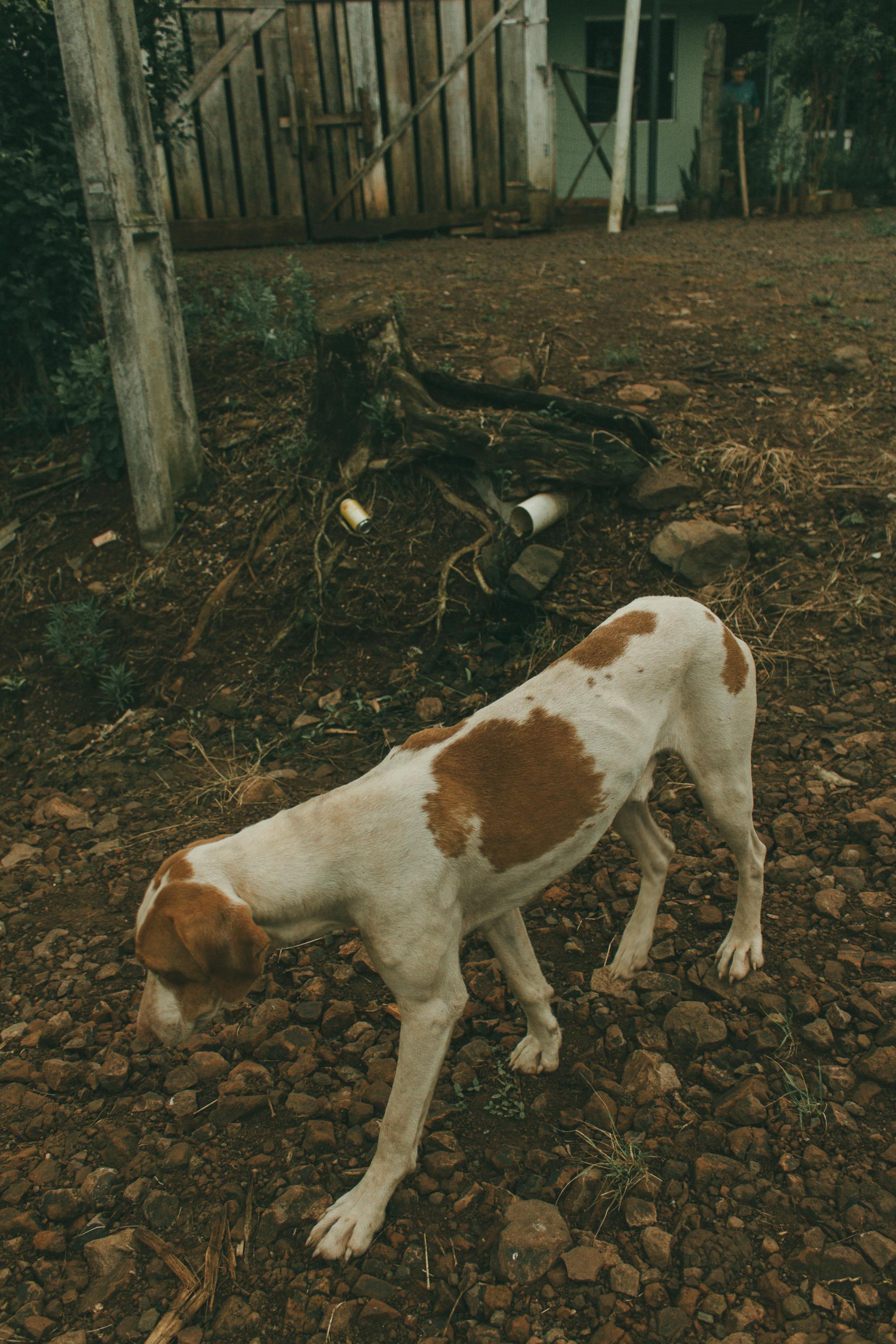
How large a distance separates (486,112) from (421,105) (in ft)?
2.12

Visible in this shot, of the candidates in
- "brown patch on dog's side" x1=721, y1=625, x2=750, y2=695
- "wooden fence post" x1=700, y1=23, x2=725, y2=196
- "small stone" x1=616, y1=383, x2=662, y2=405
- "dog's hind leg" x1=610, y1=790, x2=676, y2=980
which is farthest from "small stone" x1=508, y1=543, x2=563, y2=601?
"wooden fence post" x1=700, y1=23, x2=725, y2=196

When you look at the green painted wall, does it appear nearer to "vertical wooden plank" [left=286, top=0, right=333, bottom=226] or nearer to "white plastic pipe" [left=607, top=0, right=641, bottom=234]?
"white plastic pipe" [left=607, top=0, right=641, bottom=234]

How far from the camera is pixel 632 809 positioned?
10.4 ft

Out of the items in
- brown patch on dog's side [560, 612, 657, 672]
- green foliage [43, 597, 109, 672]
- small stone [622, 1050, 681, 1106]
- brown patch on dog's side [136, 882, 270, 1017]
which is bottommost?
small stone [622, 1050, 681, 1106]

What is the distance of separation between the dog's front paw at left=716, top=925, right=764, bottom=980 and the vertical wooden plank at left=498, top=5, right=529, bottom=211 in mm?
8703

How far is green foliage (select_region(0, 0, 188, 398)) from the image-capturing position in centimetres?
557

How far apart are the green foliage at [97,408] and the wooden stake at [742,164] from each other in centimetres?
849

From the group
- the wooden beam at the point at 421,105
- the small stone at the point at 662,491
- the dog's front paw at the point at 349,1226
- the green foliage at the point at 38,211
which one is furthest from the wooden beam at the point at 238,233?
the dog's front paw at the point at 349,1226

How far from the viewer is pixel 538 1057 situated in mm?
2887

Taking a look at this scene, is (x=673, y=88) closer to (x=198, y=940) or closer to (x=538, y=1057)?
(x=538, y=1057)

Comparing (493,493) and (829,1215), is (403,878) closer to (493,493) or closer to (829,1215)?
(829,1215)

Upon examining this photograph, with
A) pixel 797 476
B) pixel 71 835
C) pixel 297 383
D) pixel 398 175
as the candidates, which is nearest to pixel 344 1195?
pixel 71 835

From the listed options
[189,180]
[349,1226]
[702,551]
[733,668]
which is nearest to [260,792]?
[349,1226]

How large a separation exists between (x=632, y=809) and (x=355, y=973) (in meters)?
1.08
